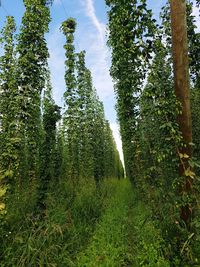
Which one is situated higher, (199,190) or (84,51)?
(84,51)

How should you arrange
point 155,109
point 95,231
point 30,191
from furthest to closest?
point 30,191
point 95,231
point 155,109

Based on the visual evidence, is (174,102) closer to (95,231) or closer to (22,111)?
(95,231)

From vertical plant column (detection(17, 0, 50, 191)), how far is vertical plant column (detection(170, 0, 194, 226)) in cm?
683

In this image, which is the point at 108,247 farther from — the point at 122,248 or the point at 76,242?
the point at 76,242

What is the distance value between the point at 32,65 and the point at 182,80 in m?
8.11

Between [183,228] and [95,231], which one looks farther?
[95,231]

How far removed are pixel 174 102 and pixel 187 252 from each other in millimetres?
2632

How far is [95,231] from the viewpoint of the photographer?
30.0ft

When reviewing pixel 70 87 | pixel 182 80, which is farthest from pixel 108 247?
pixel 70 87

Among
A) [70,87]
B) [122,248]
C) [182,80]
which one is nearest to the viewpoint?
[182,80]

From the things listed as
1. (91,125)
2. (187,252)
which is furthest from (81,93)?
(187,252)

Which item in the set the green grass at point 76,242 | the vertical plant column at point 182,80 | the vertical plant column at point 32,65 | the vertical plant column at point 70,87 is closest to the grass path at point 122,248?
the green grass at point 76,242

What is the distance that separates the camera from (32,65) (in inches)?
493

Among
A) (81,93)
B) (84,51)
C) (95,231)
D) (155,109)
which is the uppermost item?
(84,51)
